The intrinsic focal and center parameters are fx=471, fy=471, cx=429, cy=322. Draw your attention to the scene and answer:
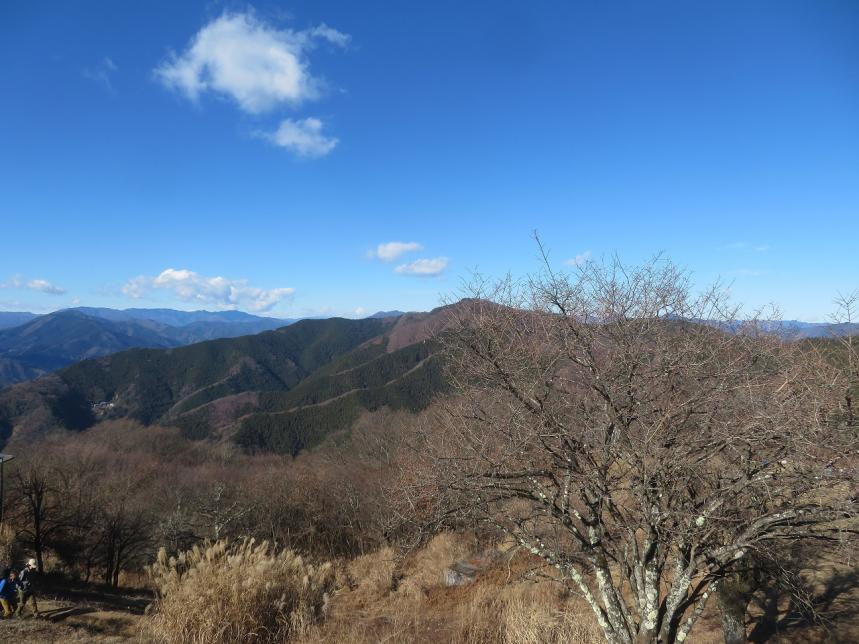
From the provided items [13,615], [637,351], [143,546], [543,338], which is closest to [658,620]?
[637,351]

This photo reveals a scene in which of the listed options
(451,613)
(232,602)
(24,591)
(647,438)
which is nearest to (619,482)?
(647,438)

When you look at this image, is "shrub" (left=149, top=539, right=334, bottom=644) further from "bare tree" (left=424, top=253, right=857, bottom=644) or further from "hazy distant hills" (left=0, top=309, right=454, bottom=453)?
"hazy distant hills" (left=0, top=309, right=454, bottom=453)

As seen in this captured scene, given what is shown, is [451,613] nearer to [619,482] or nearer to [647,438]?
[619,482]

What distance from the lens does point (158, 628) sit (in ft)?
20.7

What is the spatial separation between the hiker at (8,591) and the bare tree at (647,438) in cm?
872

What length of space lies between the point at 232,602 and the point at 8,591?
6103 mm

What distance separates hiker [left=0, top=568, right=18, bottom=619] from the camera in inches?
340

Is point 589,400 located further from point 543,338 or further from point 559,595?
point 559,595

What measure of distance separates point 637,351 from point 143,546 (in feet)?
130

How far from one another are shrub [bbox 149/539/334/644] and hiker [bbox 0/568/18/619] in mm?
4151

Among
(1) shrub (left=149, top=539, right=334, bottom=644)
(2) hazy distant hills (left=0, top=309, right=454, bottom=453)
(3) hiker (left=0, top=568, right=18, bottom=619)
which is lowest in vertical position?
(2) hazy distant hills (left=0, top=309, right=454, bottom=453)

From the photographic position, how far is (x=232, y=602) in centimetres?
632

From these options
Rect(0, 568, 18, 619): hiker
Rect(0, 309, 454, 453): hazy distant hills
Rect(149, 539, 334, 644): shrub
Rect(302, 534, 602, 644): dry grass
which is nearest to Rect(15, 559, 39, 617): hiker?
Rect(0, 568, 18, 619): hiker

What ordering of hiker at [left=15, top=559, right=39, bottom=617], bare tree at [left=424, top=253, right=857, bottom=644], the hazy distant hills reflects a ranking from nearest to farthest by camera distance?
bare tree at [left=424, top=253, right=857, bottom=644] < hiker at [left=15, top=559, right=39, bottom=617] < the hazy distant hills
